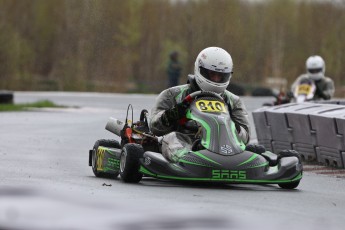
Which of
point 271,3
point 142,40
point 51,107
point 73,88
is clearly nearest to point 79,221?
point 51,107

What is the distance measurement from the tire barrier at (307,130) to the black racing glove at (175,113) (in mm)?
3514

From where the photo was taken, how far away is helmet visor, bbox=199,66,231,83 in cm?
1102

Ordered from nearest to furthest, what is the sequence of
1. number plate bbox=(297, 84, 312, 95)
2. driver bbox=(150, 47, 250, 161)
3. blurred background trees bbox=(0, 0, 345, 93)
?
1. driver bbox=(150, 47, 250, 161)
2. number plate bbox=(297, 84, 312, 95)
3. blurred background trees bbox=(0, 0, 345, 93)

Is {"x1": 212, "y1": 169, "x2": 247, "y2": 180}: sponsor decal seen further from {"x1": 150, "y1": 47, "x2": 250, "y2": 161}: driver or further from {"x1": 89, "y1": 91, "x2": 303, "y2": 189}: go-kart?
{"x1": 150, "y1": 47, "x2": 250, "y2": 161}: driver

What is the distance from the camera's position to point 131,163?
10.2 metres

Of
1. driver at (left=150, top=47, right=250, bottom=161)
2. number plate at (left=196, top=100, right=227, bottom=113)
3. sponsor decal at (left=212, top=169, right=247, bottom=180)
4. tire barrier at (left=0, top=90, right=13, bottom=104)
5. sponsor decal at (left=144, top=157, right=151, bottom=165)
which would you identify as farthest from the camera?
tire barrier at (left=0, top=90, right=13, bottom=104)

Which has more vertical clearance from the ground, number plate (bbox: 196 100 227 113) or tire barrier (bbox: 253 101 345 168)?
number plate (bbox: 196 100 227 113)

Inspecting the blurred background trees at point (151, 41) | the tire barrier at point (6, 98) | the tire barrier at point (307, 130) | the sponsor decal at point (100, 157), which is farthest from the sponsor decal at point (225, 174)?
the blurred background trees at point (151, 41)

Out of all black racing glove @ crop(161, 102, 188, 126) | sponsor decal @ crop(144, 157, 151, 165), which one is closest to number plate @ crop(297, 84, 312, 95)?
black racing glove @ crop(161, 102, 188, 126)

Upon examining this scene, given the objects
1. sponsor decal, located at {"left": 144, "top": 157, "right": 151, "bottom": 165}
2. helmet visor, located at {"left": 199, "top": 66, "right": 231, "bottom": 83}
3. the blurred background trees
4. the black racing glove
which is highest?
helmet visor, located at {"left": 199, "top": 66, "right": 231, "bottom": 83}

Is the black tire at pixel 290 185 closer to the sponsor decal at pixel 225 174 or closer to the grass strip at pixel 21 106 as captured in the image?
the sponsor decal at pixel 225 174

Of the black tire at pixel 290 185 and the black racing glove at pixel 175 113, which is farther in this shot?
the black racing glove at pixel 175 113

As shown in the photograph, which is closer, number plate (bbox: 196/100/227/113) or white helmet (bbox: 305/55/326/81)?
number plate (bbox: 196/100/227/113)

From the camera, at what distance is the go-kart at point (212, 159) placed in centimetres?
1003
